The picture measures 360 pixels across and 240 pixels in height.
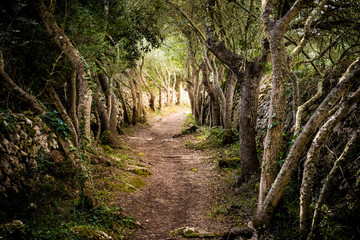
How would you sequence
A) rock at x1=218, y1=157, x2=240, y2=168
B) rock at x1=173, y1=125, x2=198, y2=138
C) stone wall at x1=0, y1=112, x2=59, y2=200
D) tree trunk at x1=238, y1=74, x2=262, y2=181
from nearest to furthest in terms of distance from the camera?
1. stone wall at x1=0, y1=112, x2=59, y2=200
2. tree trunk at x1=238, y1=74, x2=262, y2=181
3. rock at x1=218, y1=157, x2=240, y2=168
4. rock at x1=173, y1=125, x2=198, y2=138

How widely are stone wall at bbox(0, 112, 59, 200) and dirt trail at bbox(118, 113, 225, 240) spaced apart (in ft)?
7.81

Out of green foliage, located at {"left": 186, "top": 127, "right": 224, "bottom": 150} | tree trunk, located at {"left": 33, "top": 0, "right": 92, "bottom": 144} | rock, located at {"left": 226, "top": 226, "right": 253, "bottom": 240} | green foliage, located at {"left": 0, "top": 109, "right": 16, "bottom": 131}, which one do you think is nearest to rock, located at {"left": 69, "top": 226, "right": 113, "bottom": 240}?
tree trunk, located at {"left": 33, "top": 0, "right": 92, "bottom": 144}

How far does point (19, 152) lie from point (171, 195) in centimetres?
439

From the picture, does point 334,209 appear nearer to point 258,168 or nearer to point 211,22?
point 258,168

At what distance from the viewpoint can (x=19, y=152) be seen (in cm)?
480

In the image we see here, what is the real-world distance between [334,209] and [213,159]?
6705mm

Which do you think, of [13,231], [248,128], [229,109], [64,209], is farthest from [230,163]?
[13,231]

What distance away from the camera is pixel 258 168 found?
279 inches

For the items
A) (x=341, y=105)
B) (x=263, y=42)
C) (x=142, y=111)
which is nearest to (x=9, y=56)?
(x=263, y=42)

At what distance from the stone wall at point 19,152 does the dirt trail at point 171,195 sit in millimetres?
2381

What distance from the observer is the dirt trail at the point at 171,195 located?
550cm

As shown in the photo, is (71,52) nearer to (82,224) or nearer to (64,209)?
(64,209)

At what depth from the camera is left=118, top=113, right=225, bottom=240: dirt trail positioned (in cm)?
550

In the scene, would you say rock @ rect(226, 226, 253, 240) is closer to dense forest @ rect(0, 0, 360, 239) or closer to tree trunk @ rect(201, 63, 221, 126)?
dense forest @ rect(0, 0, 360, 239)
